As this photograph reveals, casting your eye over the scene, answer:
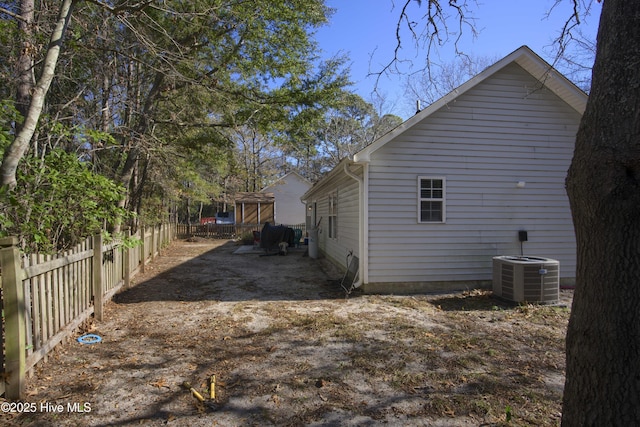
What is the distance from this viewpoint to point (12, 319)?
2947mm

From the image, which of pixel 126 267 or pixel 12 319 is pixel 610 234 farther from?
pixel 126 267

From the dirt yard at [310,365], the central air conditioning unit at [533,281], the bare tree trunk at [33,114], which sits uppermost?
the bare tree trunk at [33,114]

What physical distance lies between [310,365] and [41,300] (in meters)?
2.78

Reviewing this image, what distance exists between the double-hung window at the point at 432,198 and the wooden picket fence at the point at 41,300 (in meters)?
5.94

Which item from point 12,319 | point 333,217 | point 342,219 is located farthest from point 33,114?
point 333,217

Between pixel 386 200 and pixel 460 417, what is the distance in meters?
4.94

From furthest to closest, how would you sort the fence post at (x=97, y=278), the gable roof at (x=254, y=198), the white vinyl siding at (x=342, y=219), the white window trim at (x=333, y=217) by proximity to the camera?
the gable roof at (x=254, y=198) → the white window trim at (x=333, y=217) → the white vinyl siding at (x=342, y=219) → the fence post at (x=97, y=278)

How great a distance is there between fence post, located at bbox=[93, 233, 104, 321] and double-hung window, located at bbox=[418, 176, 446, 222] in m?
5.86

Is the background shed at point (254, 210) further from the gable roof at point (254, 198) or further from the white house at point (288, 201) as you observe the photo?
the white house at point (288, 201)

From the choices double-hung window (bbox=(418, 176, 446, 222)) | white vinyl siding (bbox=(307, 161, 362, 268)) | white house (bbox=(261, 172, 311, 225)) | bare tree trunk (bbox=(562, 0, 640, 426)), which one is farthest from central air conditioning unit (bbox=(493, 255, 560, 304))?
white house (bbox=(261, 172, 311, 225))

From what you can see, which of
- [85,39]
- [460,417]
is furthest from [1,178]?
[460,417]

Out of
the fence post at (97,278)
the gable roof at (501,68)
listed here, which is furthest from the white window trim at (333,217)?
the fence post at (97,278)

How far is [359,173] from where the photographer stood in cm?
770

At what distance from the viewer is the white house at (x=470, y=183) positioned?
24.3 ft
